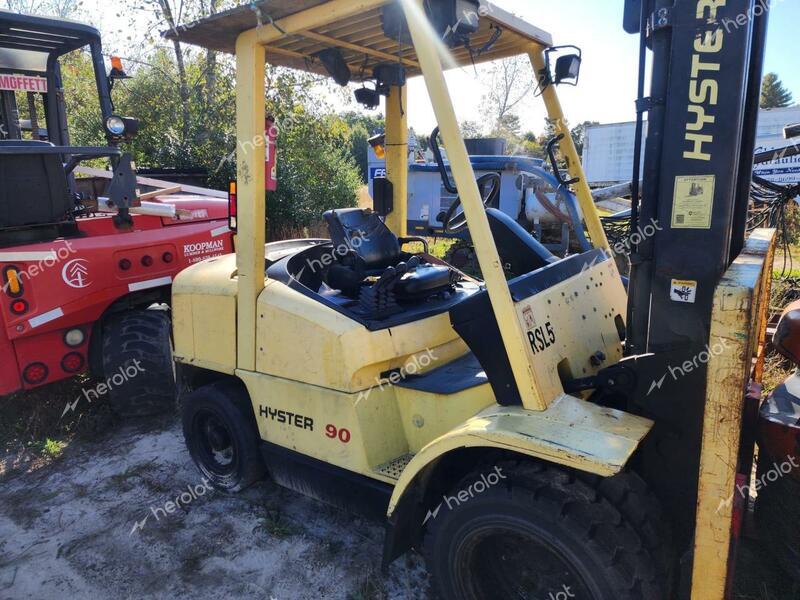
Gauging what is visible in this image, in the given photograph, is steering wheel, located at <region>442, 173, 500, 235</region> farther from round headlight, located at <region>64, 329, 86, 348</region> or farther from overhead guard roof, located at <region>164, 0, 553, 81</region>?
round headlight, located at <region>64, 329, 86, 348</region>

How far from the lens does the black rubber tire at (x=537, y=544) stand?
2.02 metres

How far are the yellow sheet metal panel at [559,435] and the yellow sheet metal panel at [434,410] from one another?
221 millimetres

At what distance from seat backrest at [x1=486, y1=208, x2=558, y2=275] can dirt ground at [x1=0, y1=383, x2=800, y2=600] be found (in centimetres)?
169

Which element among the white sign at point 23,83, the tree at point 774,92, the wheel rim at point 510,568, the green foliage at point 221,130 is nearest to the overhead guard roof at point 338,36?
the wheel rim at point 510,568

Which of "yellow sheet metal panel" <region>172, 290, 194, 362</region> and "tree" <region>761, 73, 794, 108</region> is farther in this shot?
"tree" <region>761, 73, 794, 108</region>

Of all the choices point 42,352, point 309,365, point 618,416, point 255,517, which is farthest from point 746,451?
point 42,352

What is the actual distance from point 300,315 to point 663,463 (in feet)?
5.86

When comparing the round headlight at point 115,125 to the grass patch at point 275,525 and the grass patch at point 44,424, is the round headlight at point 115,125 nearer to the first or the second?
the grass patch at point 44,424

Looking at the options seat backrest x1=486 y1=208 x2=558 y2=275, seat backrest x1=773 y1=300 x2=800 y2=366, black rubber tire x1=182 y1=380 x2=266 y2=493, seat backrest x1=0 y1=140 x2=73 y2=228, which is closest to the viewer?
seat backrest x1=773 y1=300 x2=800 y2=366

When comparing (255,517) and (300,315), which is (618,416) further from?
(255,517)

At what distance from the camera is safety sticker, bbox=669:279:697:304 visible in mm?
2201

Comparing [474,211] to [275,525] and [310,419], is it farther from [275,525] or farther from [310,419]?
[275,525]

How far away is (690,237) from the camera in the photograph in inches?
85.9

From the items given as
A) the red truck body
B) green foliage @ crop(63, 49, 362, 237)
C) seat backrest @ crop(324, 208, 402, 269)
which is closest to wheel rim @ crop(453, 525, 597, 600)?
seat backrest @ crop(324, 208, 402, 269)
